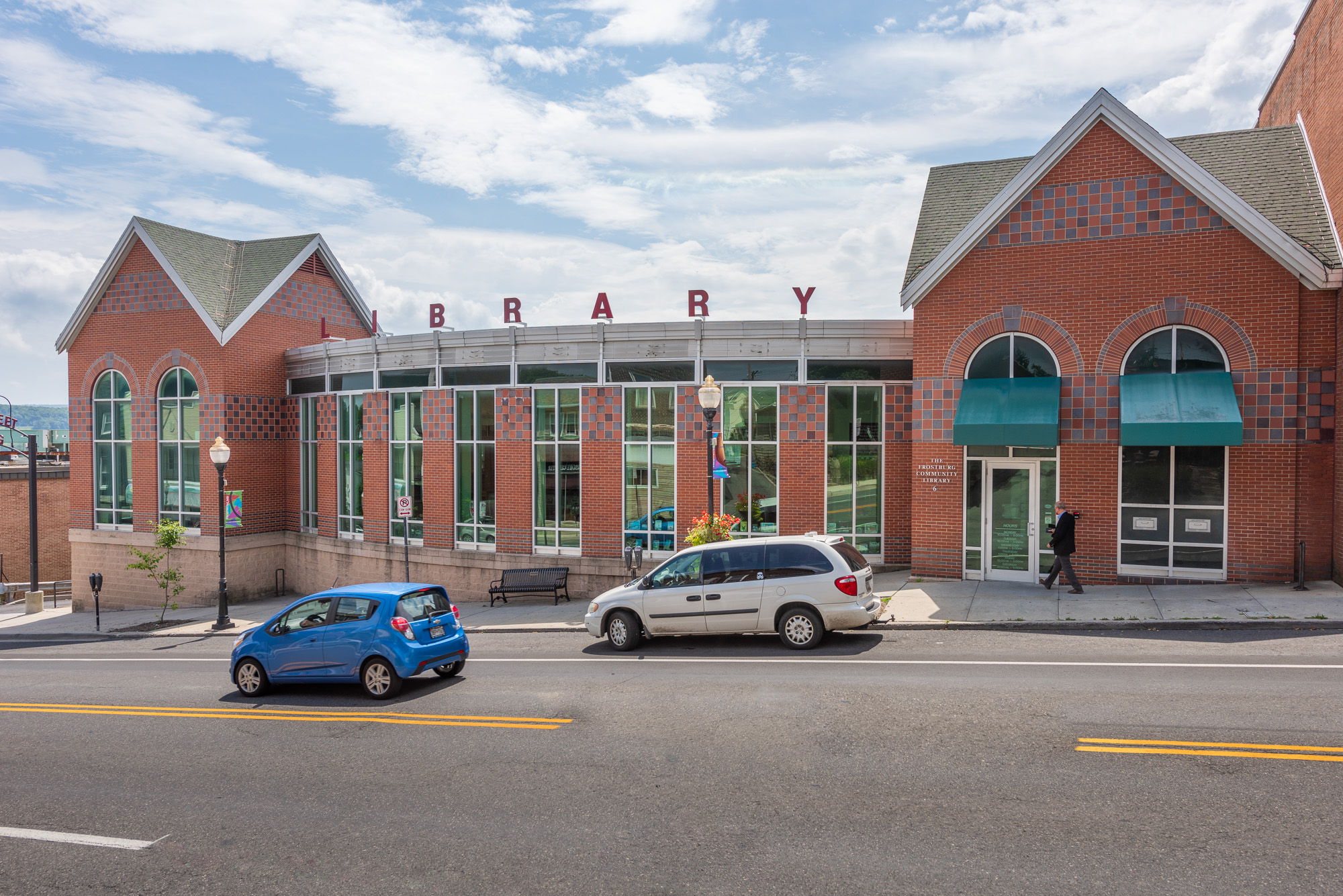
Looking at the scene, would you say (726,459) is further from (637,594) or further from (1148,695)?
(1148,695)

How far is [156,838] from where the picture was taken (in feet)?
23.8

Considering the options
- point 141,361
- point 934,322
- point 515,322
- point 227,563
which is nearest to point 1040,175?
point 934,322

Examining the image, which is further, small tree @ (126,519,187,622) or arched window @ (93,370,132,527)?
arched window @ (93,370,132,527)

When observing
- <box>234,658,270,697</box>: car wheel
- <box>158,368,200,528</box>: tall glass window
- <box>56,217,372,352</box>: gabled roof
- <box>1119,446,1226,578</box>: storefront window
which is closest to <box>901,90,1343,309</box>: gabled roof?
<box>1119,446,1226,578</box>: storefront window

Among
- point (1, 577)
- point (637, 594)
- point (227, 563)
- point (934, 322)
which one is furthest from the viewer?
point (1, 577)

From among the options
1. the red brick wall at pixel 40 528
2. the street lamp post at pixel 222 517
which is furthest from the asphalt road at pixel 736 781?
the red brick wall at pixel 40 528

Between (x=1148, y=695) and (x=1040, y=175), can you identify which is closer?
(x=1148, y=695)

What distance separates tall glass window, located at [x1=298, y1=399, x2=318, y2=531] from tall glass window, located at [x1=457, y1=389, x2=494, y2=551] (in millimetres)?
7007

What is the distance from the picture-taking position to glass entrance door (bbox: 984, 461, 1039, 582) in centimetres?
1770

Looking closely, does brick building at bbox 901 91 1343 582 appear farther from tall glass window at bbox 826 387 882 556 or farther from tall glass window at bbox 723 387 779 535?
tall glass window at bbox 723 387 779 535

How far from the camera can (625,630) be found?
14164 mm

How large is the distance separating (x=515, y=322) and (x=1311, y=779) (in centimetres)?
1954

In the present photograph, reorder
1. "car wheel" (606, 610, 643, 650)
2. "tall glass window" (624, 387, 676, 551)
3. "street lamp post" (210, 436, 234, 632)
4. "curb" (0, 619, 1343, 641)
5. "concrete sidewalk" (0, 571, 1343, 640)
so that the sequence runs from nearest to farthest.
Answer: "curb" (0, 619, 1343, 641), "concrete sidewalk" (0, 571, 1343, 640), "car wheel" (606, 610, 643, 650), "tall glass window" (624, 387, 676, 551), "street lamp post" (210, 436, 234, 632)

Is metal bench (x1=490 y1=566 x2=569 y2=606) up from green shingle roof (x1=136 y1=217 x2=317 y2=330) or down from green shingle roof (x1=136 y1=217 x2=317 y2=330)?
down
